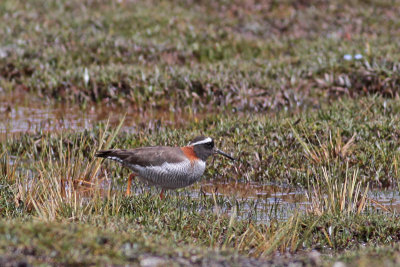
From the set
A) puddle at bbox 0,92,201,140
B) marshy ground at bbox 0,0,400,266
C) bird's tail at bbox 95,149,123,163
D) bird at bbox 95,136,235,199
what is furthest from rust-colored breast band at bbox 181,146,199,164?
puddle at bbox 0,92,201,140

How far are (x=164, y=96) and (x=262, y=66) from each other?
9.83ft

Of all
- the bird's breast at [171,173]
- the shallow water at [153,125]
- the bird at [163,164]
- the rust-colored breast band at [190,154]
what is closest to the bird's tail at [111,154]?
the bird at [163,164]

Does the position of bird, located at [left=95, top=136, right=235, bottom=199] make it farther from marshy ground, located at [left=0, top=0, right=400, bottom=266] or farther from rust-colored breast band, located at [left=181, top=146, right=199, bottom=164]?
marshy ground, located at [left=0, top=0, right=400, bottom=266]

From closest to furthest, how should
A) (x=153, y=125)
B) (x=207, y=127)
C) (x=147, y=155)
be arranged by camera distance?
(x=147, y=155) → (x=207, y=127) → (x=153, y=125)

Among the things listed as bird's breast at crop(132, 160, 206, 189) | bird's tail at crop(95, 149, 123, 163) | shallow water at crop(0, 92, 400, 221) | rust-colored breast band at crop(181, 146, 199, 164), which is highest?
bird's tail at crop(95, 149, 123, 163)

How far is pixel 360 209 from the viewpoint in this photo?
27.2ft

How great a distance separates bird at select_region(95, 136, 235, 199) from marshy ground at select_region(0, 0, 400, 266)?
316 mm

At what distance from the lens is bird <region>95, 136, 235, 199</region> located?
30.2ft

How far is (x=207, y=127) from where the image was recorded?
12.9 meters

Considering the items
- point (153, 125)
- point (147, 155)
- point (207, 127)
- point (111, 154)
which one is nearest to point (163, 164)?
point (147, 155)

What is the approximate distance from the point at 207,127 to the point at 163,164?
12.4 ft

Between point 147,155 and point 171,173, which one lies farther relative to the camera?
point 147,155

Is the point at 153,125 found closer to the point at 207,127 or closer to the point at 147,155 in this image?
the point at 207,127

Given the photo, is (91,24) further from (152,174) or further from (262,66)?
(152,174)
